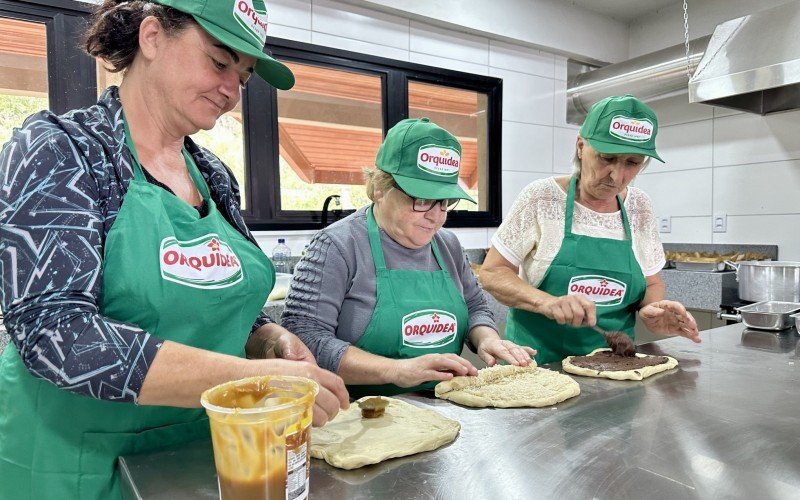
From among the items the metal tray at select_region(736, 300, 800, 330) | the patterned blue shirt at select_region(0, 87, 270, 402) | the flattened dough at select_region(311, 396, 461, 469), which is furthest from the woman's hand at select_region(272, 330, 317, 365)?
the metal tray at select_region(736, 300, 800, 330)

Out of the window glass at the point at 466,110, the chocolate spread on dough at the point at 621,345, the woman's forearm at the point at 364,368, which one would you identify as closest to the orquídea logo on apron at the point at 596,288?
the chocolate spread on dough at the point at 621,345

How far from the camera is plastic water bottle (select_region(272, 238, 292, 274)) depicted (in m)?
3.07

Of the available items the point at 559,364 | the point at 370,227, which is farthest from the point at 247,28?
the point at 559,364

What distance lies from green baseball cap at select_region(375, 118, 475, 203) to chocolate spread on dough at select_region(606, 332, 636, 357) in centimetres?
68

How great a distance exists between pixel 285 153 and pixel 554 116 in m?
2.18

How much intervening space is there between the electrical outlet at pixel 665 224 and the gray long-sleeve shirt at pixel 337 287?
10.7 ft

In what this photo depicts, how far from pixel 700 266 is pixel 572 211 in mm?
1853

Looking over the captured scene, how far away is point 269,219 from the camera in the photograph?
3.17 metres

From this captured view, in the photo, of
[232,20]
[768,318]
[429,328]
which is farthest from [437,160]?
[768,318]

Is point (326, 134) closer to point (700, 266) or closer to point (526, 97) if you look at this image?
point (526, 97)

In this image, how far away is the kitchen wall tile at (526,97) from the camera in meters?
4.01

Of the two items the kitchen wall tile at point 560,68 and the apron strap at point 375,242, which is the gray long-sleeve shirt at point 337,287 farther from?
the kitchen wall tile at point 560,68

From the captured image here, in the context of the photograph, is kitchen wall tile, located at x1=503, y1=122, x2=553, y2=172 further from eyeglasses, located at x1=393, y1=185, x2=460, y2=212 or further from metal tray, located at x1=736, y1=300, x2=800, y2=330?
eyeglasses, located at x1=393, y1=185, x2=460, y2=212

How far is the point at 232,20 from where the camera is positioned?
36.8 inches
